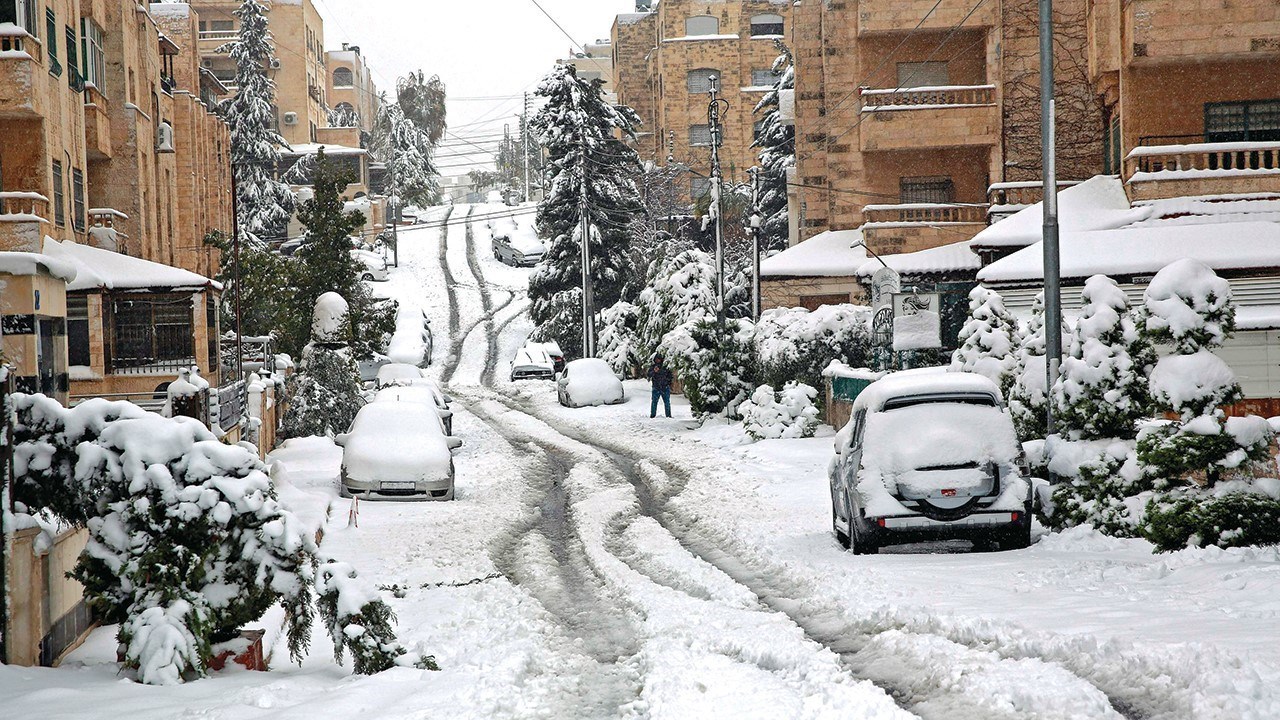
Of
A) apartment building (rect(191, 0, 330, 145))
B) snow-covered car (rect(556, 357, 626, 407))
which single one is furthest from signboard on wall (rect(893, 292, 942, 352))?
apartment building (rect(191, 0, 330, 145))

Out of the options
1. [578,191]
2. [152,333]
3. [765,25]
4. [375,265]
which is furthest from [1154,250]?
[765,25]

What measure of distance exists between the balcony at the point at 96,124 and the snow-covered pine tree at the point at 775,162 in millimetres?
32615

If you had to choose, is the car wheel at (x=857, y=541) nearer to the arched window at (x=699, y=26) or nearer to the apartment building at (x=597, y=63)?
the arched window at (x=699, y=26)

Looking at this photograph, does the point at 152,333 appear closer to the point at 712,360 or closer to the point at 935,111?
the point at 712,360

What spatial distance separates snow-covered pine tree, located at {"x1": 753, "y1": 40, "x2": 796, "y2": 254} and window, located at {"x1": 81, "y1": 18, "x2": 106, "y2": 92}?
106 feet

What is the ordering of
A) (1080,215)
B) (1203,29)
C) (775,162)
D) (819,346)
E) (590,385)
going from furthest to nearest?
(775,162), (590,385), (819,346), (1080,215), (1203,29)

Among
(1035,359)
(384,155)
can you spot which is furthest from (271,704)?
(384,155)

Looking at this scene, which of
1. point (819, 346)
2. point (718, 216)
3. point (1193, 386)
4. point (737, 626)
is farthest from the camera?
point (718, 216)

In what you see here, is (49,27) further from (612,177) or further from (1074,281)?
(612,177)

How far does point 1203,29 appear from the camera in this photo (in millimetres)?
26094

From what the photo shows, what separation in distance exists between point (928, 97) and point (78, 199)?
858 inches

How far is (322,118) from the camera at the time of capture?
112125mm

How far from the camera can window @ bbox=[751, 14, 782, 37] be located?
88.8 m

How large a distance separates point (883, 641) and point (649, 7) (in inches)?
Answer: 3953
